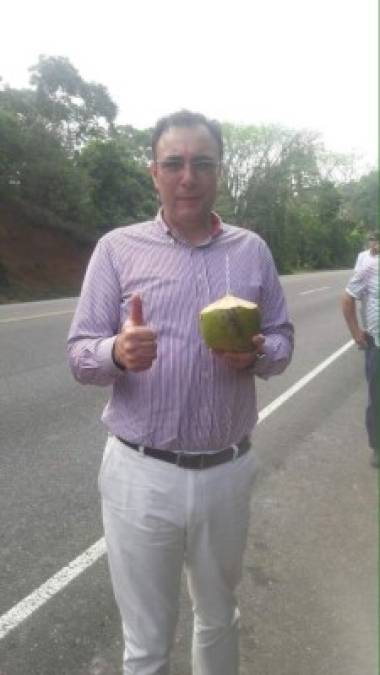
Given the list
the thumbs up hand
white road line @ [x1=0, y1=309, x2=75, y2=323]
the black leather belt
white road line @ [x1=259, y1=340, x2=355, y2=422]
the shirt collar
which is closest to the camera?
the thumbs up hand

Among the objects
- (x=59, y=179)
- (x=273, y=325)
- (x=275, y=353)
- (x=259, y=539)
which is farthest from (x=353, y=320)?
(x=59, y=179)

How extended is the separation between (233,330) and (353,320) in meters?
3.69

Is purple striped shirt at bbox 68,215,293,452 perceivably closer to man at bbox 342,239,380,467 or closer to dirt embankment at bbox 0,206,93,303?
man at bbox 342,239,380,467

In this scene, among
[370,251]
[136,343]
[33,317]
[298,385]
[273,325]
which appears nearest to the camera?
[136,343]

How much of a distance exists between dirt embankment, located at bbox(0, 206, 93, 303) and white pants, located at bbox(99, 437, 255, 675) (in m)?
20.3

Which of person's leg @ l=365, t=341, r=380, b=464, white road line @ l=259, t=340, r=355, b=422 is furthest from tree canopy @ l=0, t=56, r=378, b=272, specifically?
person's leg @ l=365, t=341, r=380, b=464

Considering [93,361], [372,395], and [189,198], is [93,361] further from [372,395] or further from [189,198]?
[372,395]

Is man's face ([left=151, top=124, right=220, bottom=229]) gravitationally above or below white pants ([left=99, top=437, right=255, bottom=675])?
above

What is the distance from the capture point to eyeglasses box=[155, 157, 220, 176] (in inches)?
81.2

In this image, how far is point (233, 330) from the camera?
6.23 feet

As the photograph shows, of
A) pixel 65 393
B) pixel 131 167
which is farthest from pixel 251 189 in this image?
pixel 65 393

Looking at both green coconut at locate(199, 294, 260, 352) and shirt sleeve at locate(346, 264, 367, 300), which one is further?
shirt sleeve at locate(346, 264, 367, 300)

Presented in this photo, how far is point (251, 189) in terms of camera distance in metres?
45.1

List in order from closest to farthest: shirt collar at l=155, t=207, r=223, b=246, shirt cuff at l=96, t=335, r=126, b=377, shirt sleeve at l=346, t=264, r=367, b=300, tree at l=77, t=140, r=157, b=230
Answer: shirt cuff at l=96, t=335, r=126, b=377
shirt collar at l=155, t=207, r=223, b=246
shirt sleeve at l=346, t=264, r=367, b=300
tree at l=77, t=140, r=157, b=230
